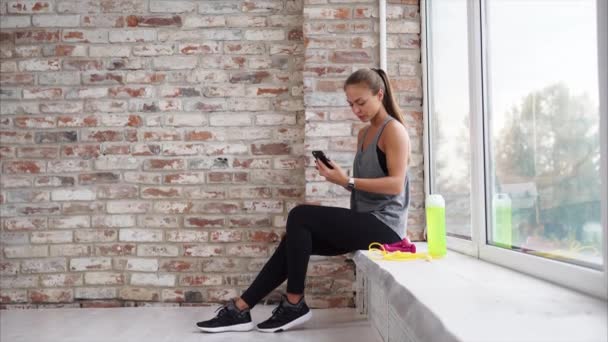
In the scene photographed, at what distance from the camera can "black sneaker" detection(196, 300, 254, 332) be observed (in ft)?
7.36

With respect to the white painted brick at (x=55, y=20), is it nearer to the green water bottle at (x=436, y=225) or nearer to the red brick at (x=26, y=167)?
the red brick at (x=26, y=167)

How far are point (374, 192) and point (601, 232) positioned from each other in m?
1.06

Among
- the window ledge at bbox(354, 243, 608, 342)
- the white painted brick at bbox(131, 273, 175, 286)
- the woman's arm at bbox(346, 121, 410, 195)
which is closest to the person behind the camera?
the window ledge at bbox(354, 243, 608, 342)

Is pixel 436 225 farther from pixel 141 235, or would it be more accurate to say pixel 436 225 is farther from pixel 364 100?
pixel 141 235

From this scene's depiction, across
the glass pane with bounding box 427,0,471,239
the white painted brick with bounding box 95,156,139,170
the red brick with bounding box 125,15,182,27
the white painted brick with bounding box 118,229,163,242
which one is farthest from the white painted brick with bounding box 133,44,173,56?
the glass pane with bounding box 427,0,471,239

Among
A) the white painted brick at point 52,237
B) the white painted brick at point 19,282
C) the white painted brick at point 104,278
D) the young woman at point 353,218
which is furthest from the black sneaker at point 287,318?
the white painted brick at point 19,282

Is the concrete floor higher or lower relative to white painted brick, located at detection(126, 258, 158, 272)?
lower

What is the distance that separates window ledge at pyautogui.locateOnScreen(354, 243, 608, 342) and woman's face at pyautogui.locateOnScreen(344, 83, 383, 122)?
71 cm

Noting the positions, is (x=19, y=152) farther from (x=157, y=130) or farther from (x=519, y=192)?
(x=519, y=192)

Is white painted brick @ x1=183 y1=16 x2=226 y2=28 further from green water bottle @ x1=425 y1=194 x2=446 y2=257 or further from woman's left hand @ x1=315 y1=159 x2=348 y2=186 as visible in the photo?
green water bottle @ x1=425 y1=194 x2=446 y2=257

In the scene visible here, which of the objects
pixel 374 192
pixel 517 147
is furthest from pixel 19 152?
pixel 517 147

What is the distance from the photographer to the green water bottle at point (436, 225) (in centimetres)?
200

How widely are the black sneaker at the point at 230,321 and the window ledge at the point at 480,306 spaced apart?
27.3 inches

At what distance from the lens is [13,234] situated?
9.80 ft
